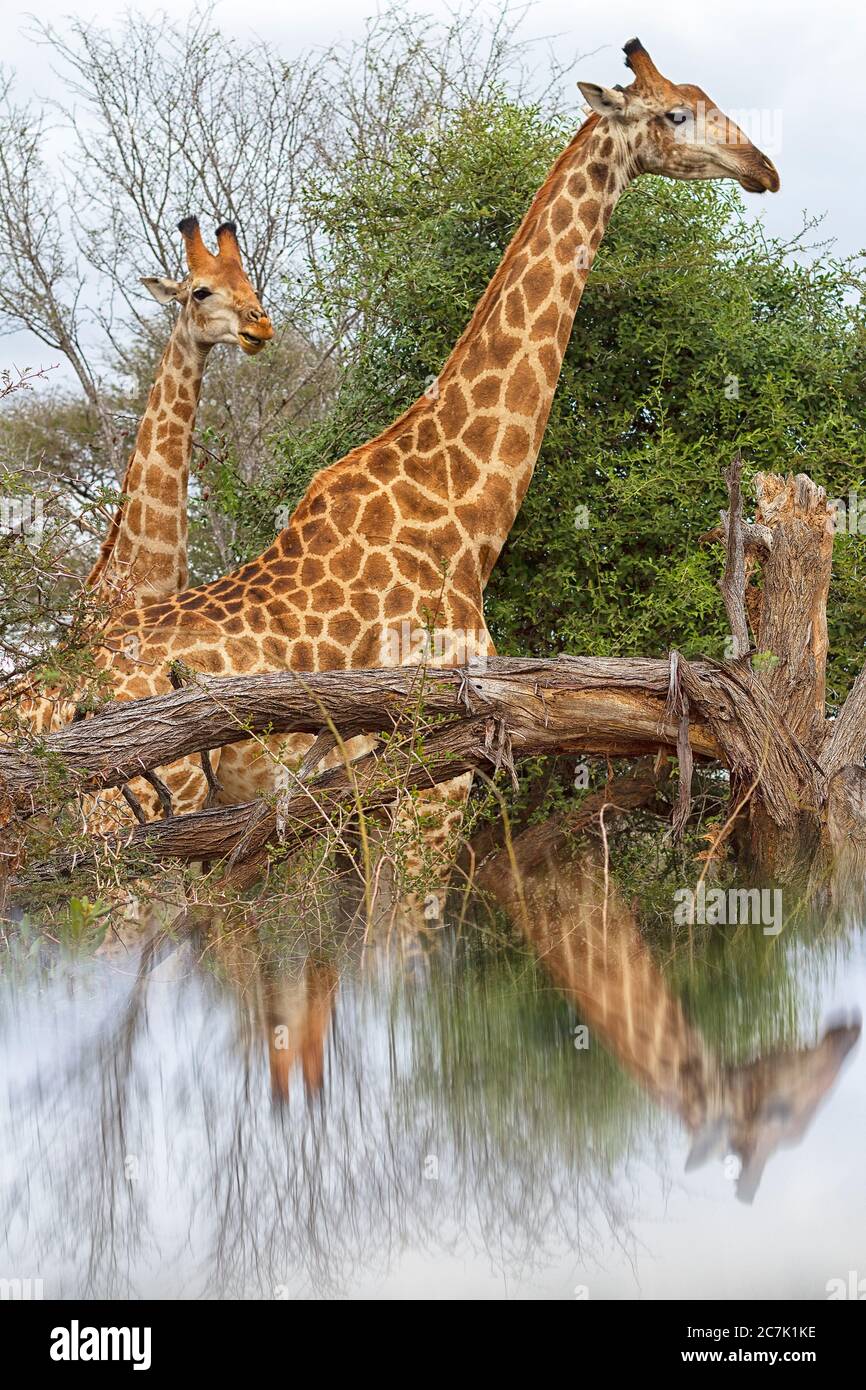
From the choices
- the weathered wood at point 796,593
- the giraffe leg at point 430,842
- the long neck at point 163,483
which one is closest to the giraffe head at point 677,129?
the weathered wood at point 796,593

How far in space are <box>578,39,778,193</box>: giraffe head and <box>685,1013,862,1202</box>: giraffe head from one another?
4.25 metres

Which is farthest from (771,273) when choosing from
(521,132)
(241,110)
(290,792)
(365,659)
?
(241,110)

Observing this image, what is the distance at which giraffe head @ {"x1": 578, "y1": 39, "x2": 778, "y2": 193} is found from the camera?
291 inches

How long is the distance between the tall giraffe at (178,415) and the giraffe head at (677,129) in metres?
2.07

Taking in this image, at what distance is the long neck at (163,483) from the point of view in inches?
320

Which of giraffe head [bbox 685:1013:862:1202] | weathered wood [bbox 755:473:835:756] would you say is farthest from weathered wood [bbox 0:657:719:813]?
giraffe head [bbox 685:1013:862:1202]

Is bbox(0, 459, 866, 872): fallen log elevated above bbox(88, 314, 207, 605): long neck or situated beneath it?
situated beneath

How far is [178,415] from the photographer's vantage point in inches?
325

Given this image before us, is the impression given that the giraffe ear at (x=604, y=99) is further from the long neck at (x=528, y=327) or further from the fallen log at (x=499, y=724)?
the fallen log at (x=499, y=724)

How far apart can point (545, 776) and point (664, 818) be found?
0.79m

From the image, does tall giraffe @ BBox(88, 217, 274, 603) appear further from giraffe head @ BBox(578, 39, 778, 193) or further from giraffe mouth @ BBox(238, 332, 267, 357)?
giraffe head @ BBox(578, 39, 778, 193)

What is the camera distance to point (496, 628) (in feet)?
28.5

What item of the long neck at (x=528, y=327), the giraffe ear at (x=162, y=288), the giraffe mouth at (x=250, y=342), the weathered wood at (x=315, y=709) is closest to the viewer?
the weathered wood at (x=315, y=709)

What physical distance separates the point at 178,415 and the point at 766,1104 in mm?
5132
